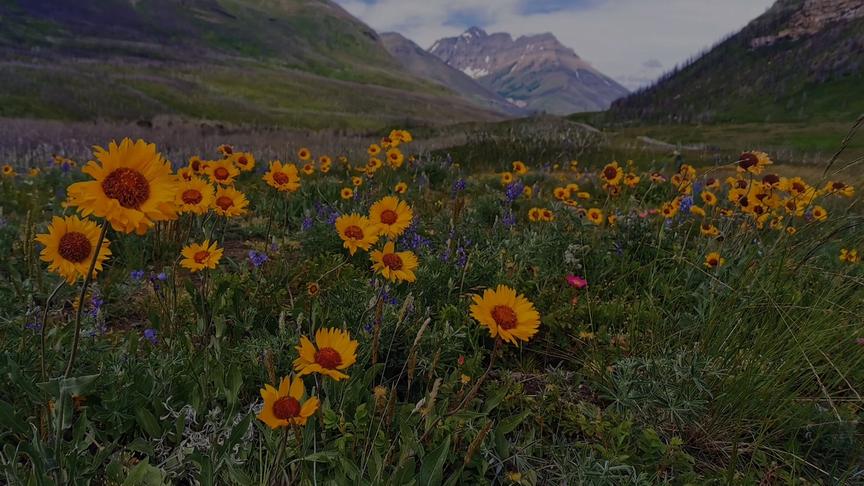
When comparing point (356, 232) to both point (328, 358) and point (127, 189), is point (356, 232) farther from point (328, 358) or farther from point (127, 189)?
point (127, 189)

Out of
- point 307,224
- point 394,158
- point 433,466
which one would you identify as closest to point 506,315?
point 433,466

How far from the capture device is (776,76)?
8750 cm

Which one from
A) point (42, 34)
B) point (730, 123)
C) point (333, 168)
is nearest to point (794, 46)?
point (730, 123)

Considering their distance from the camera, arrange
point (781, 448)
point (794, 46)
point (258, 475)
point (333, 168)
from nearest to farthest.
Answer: point (258, 475) < point (781, 448) < point (333, 168) < point (794, 46)

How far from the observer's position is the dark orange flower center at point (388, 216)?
2.52 m

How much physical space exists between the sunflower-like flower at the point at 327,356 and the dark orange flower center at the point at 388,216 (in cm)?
98

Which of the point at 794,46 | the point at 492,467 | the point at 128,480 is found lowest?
the point at 492,467

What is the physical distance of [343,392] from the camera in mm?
2016

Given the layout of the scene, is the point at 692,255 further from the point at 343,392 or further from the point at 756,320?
the point at 343,392

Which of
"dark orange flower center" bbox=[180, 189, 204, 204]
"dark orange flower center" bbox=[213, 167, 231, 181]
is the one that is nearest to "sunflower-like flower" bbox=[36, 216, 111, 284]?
"dark orange flower center" bbox=[180, 189, 204, 204]

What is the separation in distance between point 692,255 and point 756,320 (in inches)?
37.7

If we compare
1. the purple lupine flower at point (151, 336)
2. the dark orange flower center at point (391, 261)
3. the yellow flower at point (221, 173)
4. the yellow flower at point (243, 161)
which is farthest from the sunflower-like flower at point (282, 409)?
the yellow flower at point (243, 161)

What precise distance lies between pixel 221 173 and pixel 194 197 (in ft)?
2.68

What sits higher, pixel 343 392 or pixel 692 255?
pixel 692 255
